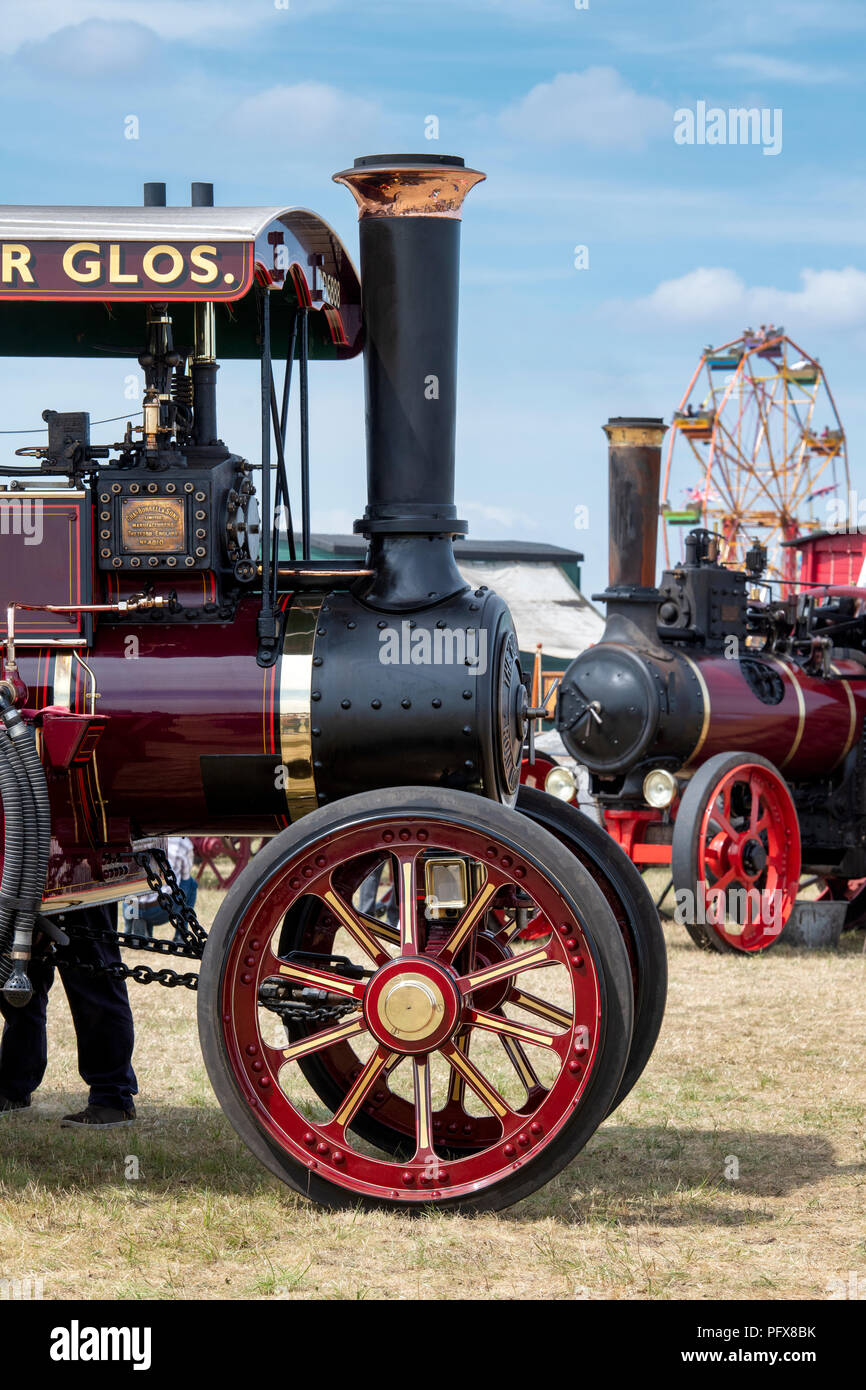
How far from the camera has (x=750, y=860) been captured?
361 inches

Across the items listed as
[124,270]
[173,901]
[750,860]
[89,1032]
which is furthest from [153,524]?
[750,860]

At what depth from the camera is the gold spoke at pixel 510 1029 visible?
4031 millimetres

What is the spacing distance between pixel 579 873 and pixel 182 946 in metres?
1.21

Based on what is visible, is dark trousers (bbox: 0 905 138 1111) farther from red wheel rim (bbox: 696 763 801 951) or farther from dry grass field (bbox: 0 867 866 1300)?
red wheel rim (bbox: 696 763 801 951)

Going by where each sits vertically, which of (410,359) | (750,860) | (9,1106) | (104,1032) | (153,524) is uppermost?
(410,359)

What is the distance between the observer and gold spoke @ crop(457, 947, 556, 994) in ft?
13.4

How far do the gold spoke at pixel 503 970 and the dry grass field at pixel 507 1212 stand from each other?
0.54 metres

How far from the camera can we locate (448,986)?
4059 millimetres

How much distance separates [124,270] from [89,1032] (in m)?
2.43

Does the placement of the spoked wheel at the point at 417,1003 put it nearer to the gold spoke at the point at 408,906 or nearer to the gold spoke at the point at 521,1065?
the gold spoke at the point at 408,906

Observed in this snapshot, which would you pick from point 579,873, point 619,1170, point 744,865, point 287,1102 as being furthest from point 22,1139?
point 744,865

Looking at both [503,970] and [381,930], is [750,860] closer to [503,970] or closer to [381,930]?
[381,930]

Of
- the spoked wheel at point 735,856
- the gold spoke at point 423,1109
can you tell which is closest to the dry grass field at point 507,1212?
the gold spoke at point 423,1109

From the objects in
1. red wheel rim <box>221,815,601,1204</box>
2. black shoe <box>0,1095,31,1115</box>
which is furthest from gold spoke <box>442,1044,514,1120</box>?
black shoe <box>0,1095,31,1115</box>
